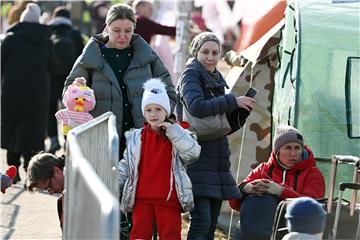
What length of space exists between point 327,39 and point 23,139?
5678 millimetres

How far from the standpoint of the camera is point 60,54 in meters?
14.9

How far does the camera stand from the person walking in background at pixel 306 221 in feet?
17.4

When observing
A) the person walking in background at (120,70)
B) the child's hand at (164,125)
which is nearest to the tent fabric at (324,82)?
the person walking in background at (120,70)

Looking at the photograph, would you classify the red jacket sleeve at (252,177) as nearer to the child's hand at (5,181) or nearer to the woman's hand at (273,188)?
the woman's hand at (273,188)

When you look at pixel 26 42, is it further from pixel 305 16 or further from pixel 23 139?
pixel 305 16

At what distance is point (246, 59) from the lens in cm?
1047

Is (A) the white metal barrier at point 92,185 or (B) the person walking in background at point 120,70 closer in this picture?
(A) the white metal barrier at point 92,185

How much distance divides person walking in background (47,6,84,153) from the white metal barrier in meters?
8.28

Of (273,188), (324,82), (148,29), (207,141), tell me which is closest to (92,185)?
(273,188)

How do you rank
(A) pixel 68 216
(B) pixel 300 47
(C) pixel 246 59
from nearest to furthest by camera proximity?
(A) pixel 68 216, (B) pixel 300 47, (C) pixel 246 59

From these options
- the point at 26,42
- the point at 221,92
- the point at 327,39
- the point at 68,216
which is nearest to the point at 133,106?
the point at 221,92

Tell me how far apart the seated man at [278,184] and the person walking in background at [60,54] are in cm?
739

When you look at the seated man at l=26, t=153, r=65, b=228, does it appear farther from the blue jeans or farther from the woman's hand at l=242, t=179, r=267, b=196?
the woman's hand at l=242, t=179, r=267, b=196

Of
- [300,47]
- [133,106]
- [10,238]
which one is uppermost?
[300,47]
